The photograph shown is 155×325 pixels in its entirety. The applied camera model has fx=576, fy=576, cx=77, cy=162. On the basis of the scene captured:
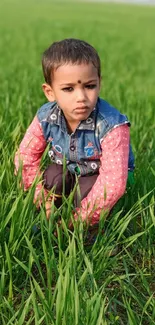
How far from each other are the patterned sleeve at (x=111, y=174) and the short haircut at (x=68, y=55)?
295 mm

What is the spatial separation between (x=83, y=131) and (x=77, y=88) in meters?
0.24

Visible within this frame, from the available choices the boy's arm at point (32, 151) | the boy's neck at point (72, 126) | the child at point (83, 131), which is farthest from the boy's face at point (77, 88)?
the boy's arm at point (32, 151)

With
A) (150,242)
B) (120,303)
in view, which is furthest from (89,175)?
(120,303)

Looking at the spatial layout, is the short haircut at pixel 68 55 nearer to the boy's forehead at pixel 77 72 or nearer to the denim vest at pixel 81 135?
the boy's forehead at pixel 77 72

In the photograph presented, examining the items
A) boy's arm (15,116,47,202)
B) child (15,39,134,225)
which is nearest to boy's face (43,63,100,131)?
child (15,39,134,225)

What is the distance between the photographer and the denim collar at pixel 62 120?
2502 mm

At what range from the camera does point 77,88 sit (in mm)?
2387

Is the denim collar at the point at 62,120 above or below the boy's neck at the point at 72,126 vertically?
above

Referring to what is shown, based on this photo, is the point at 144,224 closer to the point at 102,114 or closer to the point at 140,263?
the point at 140,263

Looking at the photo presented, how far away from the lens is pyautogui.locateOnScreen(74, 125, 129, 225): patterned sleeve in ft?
7.86

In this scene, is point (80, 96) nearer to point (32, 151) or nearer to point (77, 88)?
point (77, 88)

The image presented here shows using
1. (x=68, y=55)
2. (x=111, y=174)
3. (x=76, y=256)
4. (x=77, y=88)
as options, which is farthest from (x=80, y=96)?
(x=76, y=256)

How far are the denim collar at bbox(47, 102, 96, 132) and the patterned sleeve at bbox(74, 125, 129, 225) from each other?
0.09 meters

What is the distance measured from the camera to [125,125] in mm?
2471
